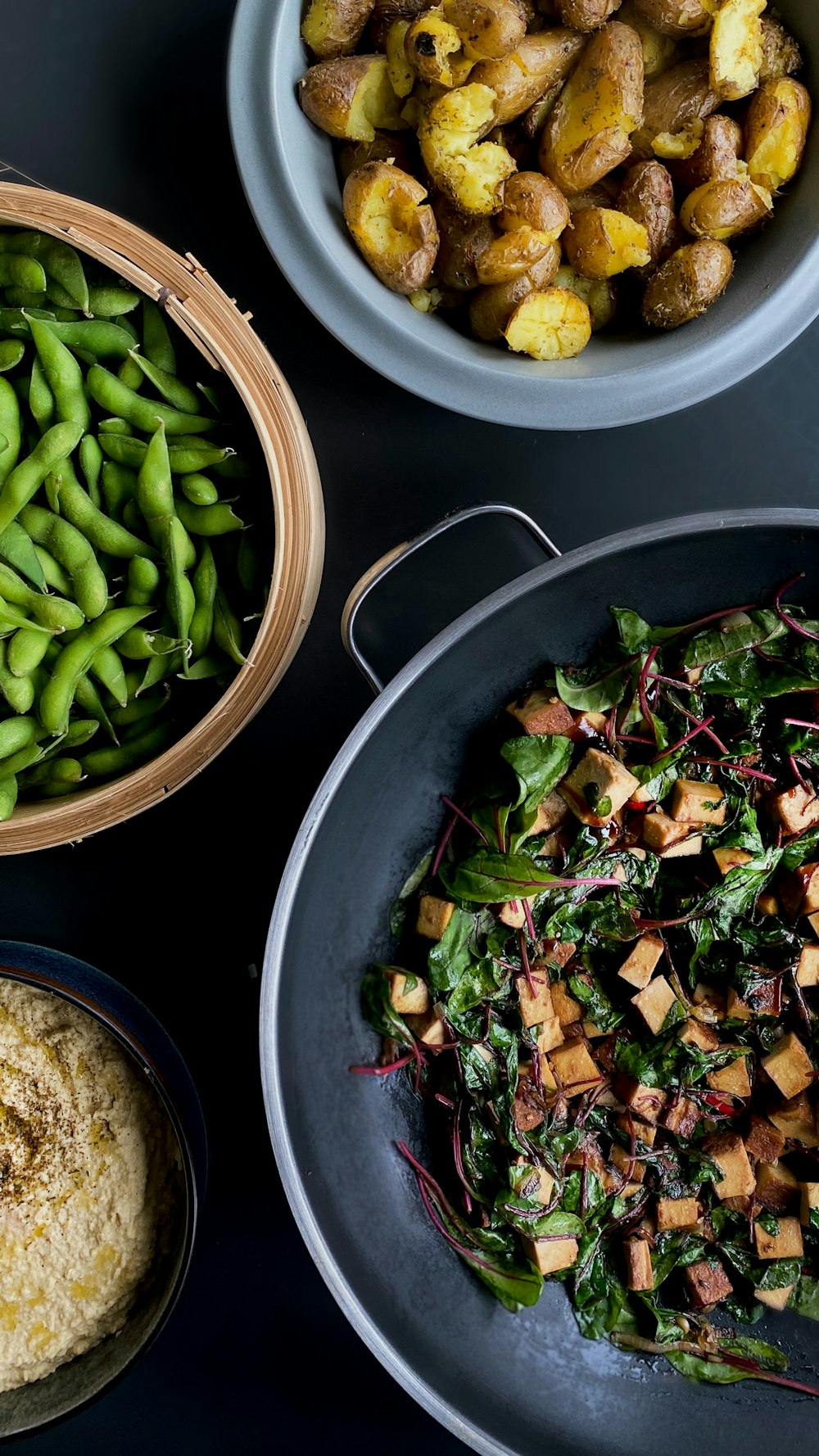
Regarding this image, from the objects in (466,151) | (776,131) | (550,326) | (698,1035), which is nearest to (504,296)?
(550,326)

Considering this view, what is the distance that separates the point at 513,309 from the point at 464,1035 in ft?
2.98

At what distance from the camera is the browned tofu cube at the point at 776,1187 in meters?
1.31

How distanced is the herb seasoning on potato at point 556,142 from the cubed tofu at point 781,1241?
119 cm

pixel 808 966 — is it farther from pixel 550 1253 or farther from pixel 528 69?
pixel 528 69

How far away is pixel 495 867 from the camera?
1155mm

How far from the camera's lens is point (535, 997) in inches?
47.5

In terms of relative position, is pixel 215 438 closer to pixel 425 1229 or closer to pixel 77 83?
pixel 77 83

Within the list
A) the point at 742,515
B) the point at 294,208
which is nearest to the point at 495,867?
the point at 742,515

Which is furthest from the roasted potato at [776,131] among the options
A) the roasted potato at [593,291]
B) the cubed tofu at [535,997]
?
the cubed tofu at [535,997]

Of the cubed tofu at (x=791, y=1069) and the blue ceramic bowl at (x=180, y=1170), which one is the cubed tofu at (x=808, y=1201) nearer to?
→ the cubed tofu at (x=791, y=1069)

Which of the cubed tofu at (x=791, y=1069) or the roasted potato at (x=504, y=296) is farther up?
the roasted potato at (x=504, y=296)

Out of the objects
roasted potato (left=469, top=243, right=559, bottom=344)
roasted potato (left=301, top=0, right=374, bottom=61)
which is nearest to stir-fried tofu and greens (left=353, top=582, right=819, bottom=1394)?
roasted potato (left=469, top=243, right=559, bottom=344)

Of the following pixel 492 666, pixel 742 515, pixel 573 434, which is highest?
pixel 742 515

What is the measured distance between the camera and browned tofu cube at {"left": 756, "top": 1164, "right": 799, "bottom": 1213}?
1.31 meters
